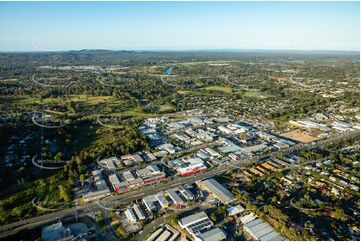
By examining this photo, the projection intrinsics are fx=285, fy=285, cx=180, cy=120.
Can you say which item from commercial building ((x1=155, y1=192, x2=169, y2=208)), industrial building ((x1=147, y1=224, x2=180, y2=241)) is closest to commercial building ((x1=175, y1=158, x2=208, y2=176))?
commercial building ((x1=155, y1=192, x2=169, y2=208))

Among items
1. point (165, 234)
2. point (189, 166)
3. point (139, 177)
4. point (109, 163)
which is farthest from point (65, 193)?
point (189, 166)

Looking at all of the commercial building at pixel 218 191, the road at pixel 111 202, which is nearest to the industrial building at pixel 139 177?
the road at pixel 111 202

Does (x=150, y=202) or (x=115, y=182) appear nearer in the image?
(x=150, y=202)

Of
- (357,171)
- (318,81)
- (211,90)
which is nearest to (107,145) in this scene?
(357,171)

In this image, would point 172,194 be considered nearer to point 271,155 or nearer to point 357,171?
point 271,155

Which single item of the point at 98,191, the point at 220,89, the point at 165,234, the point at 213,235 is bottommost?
the point at 165,234

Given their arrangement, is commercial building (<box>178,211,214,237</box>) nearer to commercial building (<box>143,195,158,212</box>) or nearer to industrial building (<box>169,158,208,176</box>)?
commercial building (<box>143,195,158,212</box>)

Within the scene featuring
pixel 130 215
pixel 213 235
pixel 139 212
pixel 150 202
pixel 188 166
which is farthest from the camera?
pixel 188 166

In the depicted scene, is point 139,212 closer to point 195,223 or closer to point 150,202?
point 150,202
